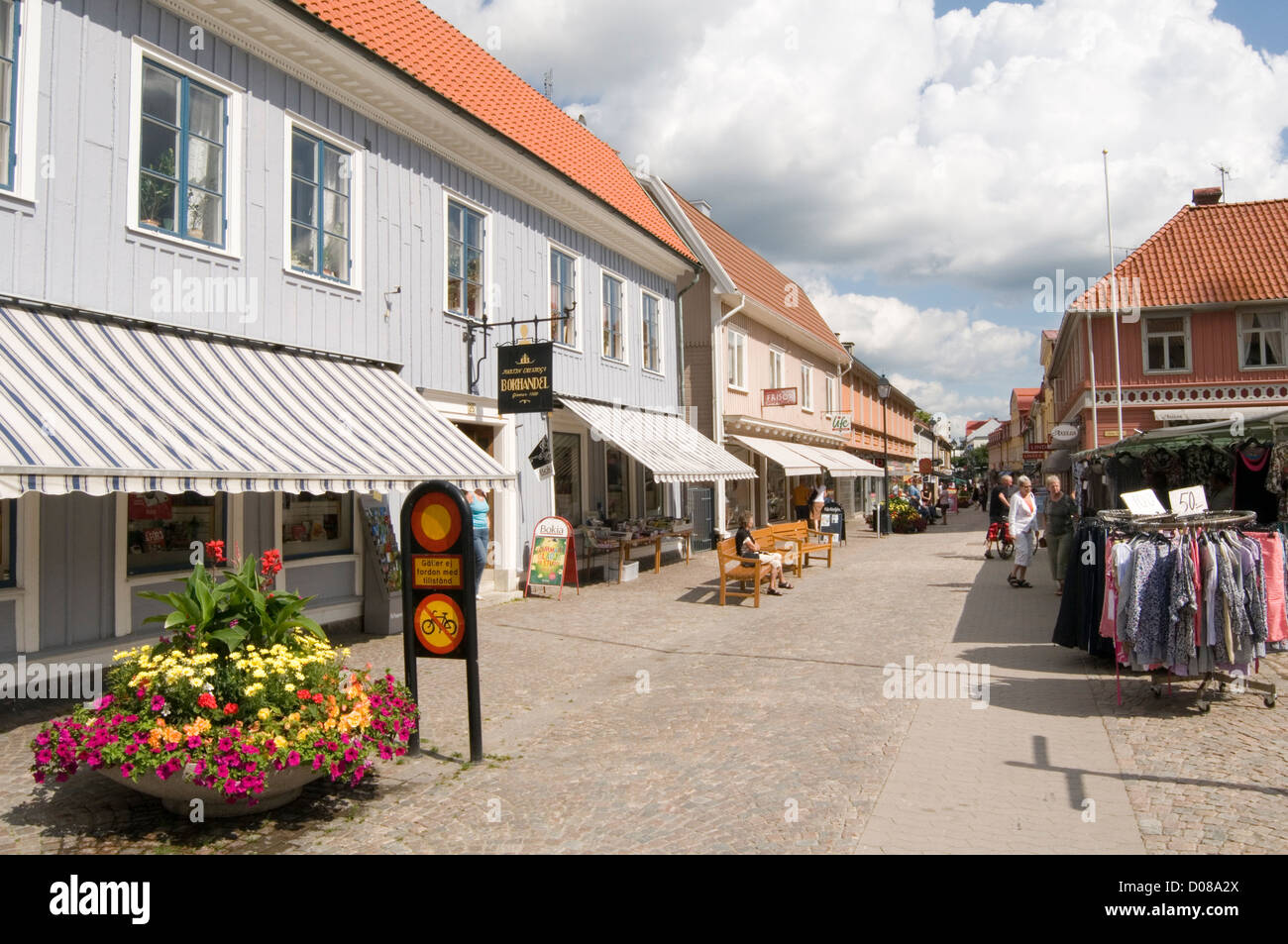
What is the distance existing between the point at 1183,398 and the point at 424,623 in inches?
1008

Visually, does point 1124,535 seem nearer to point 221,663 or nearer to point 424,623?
point 424,623

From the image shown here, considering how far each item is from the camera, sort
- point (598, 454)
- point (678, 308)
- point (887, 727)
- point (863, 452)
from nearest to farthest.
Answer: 1. point (887, 727)
2. point (598, 454)
3. point (678, 308)
4. point (863, 452)

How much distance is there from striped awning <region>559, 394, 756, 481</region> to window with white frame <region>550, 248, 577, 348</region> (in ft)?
3.52

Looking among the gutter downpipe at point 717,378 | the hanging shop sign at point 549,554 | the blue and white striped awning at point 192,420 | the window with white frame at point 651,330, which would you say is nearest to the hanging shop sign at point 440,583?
the blue and white striped awning at point 192,420

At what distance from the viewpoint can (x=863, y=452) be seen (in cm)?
3969

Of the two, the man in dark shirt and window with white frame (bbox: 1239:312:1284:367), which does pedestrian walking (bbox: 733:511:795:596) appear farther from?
window with white frame (bbox: 1239:312:1284:367)

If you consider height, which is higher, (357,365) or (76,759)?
(357,365)

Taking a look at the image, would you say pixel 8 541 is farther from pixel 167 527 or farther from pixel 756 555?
pixel 756 555

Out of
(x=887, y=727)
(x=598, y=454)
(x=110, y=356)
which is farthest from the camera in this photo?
(x=598, y=454)

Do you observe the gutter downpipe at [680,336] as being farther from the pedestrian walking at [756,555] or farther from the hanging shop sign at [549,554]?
the hanging shop sign at [549,554]

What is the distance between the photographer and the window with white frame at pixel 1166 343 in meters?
24.8

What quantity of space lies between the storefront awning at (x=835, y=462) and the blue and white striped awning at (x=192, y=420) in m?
17.3

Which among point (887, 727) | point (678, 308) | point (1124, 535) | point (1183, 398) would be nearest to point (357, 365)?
point (887, 727)
